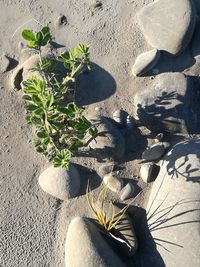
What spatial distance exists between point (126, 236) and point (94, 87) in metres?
1.41

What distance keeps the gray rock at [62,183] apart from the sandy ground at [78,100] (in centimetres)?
7

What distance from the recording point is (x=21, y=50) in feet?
14.1

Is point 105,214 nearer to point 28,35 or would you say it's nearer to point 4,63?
point 28,35

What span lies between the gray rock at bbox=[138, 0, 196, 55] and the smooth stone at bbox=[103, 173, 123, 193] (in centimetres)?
130

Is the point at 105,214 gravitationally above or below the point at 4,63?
below

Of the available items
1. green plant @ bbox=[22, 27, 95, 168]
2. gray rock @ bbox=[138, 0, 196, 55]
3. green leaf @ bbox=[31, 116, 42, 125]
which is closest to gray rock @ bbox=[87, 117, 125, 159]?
green plant @ bbox=[22, 27, 95, 168]

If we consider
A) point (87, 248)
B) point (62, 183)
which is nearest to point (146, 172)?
point (62, 183)

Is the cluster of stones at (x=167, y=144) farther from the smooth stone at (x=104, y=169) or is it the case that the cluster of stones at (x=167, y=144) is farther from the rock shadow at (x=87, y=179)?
the rock shadow at (x=87, y=179)

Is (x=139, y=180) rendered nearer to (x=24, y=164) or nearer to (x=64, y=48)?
(x=24, y=164)

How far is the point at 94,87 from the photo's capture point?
4094mm

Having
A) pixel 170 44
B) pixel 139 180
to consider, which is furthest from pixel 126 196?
pixel 170 44

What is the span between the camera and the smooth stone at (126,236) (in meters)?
3.38

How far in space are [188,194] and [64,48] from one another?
188cm

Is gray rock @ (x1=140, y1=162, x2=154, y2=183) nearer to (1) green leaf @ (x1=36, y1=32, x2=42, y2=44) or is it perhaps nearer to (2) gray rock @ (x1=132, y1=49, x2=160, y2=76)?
(2) gray rock @ (x1=132, y1=49, x2=160, y2=76)
